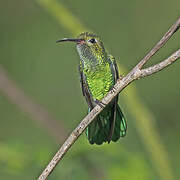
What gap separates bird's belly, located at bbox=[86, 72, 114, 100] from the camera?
313cm

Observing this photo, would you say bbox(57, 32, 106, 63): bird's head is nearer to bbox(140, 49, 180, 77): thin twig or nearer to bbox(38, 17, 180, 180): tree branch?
bbox(38, 17, 180, 180): tree branch

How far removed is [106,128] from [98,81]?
318 millimetres

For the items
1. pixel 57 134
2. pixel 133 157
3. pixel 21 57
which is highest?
pixel 21 57

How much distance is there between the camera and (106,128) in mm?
3143

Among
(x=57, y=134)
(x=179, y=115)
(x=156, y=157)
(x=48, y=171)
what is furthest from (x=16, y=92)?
(x=179, y=115)

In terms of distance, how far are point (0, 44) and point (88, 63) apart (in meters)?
3.05

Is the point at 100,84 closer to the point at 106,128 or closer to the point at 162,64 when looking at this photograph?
the point at 106,128

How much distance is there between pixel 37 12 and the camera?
6.16m

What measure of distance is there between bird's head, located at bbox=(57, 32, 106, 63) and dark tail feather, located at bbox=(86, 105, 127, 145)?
1.17 feet

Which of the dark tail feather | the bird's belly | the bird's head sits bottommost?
the dark tail feather

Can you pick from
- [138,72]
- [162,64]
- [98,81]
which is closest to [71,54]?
[98,81]

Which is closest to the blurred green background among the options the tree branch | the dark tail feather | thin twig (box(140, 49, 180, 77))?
the dark tail feather

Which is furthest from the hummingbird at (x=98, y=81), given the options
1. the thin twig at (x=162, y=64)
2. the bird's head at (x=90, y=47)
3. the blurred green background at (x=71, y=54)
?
the blurred green background at (x=71, y=54)

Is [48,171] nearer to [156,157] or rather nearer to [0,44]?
[156,157]
